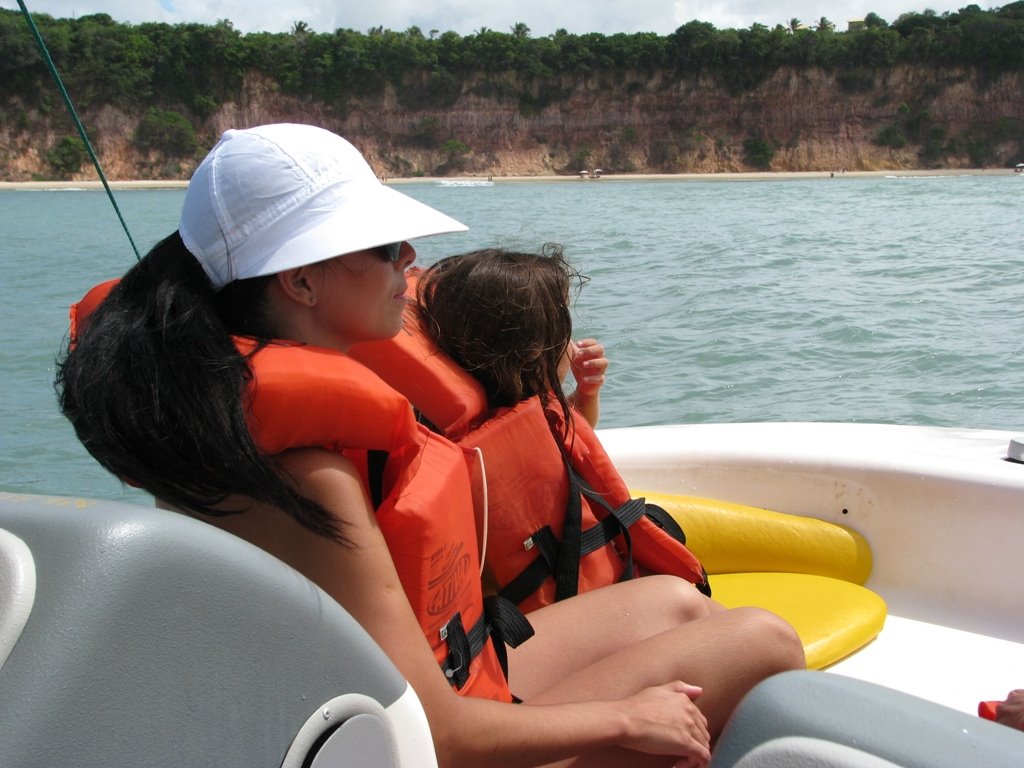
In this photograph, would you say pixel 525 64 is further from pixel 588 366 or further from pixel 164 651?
pixel 164 651

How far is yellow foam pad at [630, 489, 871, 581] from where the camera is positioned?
80.1 inches

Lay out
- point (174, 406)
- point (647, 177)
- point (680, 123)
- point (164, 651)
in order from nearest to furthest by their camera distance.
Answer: point (164, 651), point (174, 406), point (647, 177), point (680, 123)

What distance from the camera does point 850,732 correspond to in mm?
708

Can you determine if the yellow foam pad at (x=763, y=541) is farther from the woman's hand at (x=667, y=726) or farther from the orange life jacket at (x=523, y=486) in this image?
the woman's hand at (x=667, y=726)

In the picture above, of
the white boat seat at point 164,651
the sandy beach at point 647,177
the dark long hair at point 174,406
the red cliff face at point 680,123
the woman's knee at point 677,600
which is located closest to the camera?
the white boat seat at point 164,651

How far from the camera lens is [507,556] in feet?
4.91

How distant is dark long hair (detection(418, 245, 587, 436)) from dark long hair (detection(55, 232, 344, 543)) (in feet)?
1.86

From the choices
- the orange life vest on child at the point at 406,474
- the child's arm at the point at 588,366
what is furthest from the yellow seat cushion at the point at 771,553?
the orange life vest on child at the point at 406,474

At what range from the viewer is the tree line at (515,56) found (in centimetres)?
4272

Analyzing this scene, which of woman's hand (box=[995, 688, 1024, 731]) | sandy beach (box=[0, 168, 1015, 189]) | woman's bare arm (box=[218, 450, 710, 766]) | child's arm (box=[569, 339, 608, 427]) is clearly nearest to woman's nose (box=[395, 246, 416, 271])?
woman's bare arm (box=[218, 450, 710, 766])

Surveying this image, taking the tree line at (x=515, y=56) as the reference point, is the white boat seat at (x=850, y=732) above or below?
below

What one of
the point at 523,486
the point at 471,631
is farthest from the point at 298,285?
the point at 523,486

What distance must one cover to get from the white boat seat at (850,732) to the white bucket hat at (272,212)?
536mm

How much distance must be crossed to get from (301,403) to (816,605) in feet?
4.09
